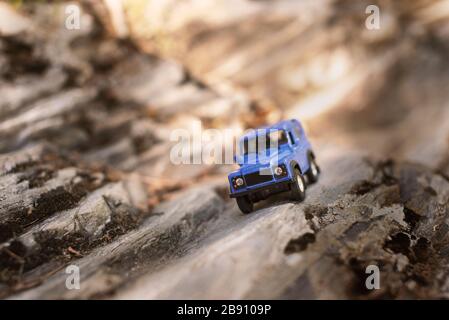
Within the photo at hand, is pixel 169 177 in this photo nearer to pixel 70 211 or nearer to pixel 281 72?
pixel 70 211

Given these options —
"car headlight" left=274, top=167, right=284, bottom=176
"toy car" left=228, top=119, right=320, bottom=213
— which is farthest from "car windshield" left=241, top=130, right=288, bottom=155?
"car headlight" left=274, top=167, right=284, bottom=176

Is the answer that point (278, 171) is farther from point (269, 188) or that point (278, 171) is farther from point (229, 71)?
point (229, 71)

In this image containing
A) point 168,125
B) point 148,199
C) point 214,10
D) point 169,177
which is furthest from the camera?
point 214,10

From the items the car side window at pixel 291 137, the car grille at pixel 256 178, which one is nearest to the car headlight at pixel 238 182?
the car grille at pixel 256 178

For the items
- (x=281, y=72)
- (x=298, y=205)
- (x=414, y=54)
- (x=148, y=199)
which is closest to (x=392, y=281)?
(x=298, y=205)

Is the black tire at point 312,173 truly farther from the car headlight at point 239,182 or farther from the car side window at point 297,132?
the car headlight at point 239,182

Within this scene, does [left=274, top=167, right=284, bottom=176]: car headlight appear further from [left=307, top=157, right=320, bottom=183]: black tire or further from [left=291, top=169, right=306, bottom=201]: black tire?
[left=307, top=157, right=320, bottom=183]: black tire
